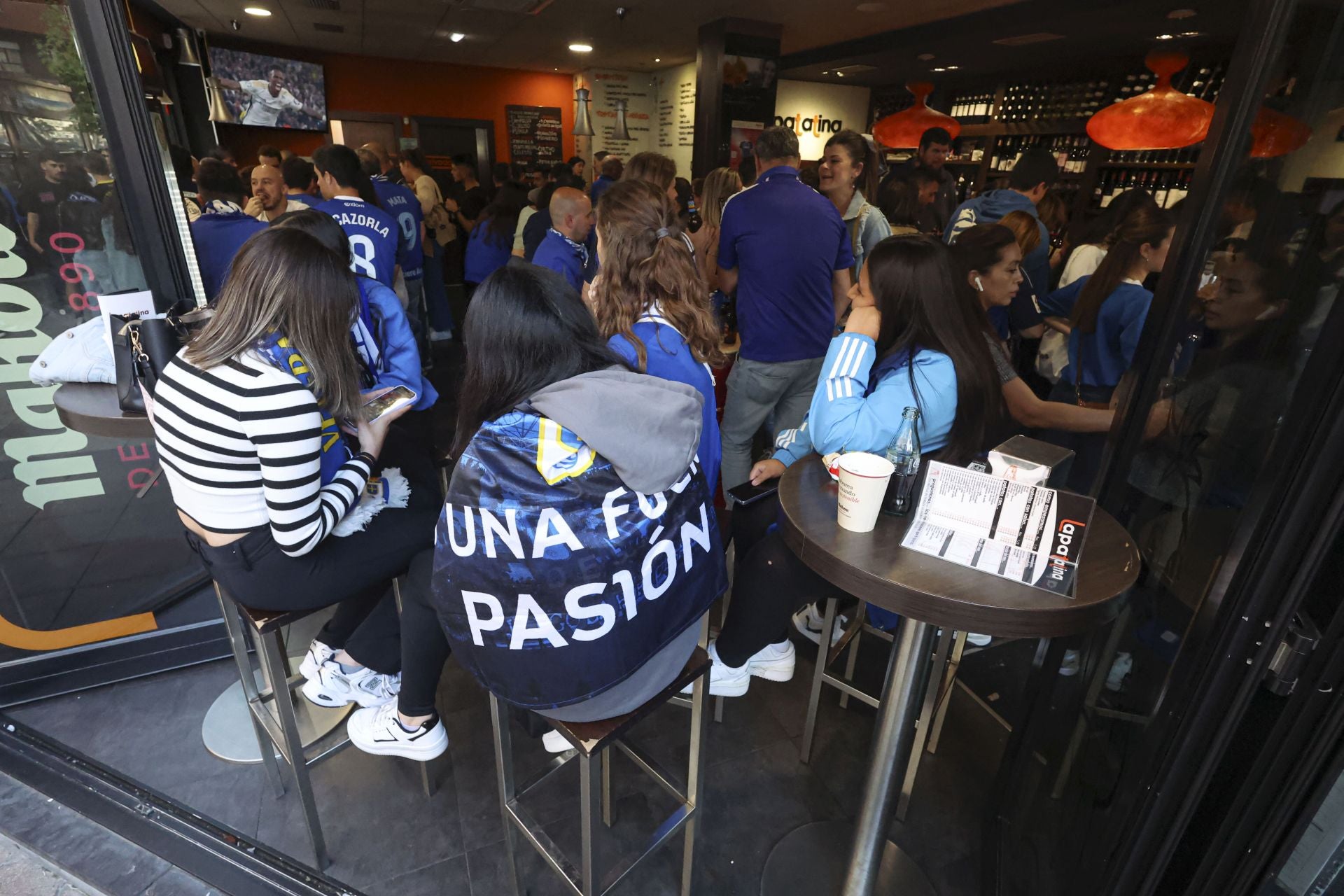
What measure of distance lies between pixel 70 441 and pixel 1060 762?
2704 millimetres

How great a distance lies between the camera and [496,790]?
187 cm

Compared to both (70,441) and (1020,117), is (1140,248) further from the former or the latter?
(1020,117)

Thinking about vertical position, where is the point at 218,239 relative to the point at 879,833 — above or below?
above

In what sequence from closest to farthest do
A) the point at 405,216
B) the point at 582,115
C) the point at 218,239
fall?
the point at 218,239 < the point at 405,216 < the point at 582,115

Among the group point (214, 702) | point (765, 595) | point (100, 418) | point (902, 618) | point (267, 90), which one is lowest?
point (214, 702)

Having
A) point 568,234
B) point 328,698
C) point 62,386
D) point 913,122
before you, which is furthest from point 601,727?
point 913,122

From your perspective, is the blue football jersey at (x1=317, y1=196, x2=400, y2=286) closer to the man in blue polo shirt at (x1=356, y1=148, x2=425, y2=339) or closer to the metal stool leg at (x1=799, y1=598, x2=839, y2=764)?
the man in blue polo shirt at (x1=356, y1=148, x2=425, y2=339)

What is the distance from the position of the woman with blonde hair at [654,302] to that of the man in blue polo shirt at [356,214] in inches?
64.5

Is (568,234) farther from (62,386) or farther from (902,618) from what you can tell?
(902,618)

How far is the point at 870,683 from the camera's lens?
7.41 ft

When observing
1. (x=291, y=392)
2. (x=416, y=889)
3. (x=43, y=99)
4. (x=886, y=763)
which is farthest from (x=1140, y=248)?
(x=43, y=99)

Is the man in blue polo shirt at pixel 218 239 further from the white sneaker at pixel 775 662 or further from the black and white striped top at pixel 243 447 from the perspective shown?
the white sneaker at pixel 775 662

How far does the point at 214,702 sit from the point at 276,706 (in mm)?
617

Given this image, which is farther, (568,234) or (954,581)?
(568,234)
